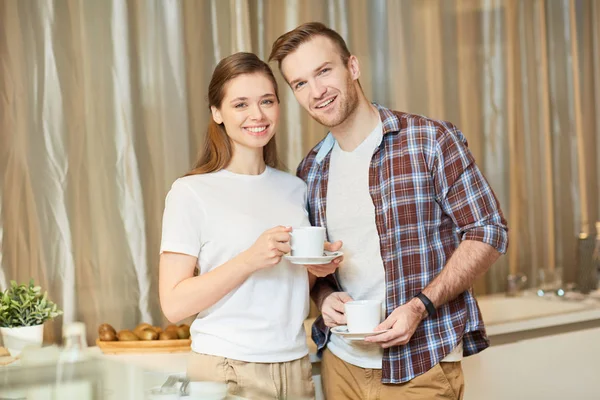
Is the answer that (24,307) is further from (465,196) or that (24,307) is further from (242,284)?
(465,196)

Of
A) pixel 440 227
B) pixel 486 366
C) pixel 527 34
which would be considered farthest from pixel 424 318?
pixel 527 34

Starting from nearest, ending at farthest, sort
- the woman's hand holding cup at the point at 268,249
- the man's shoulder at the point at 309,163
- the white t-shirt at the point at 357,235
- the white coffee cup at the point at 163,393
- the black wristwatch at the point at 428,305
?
the white coffee cup at the point at 163,393, the woman's hand holding cup at the point at 268,249, the black wristwatch at the point at 428,305, the white t-shirt at the point at 357,235, the man's shoulder at the point at 309,163

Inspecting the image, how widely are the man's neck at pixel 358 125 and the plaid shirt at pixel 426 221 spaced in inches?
3.7

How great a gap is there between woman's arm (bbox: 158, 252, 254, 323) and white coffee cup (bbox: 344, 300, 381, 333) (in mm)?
253

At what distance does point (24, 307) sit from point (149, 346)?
38 centimetres

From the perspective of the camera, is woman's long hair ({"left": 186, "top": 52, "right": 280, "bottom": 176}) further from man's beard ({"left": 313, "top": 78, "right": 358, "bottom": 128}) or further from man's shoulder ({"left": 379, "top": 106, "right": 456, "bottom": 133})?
man's shoulder ({"left": 379, "top": 106, "right": 456, "bottom": 133})

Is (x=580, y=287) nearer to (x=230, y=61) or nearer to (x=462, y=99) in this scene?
(x=462, y=99)

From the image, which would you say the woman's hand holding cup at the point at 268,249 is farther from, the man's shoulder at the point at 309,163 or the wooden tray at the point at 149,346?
the wooden tray at the point at 149,346

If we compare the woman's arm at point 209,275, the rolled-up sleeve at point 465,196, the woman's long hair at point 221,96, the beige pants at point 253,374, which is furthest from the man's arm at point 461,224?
the woman's long hair at point 221,96

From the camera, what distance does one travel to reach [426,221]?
198 cm

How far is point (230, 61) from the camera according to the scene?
6.40 ft

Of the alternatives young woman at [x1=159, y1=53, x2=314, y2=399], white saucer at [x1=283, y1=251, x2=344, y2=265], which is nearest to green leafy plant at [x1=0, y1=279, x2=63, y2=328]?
young woman at [x1=159, y1=53, x2=314, y2=399]

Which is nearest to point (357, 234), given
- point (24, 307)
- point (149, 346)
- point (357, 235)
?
point (357, 235)

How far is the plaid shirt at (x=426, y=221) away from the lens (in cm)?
195
